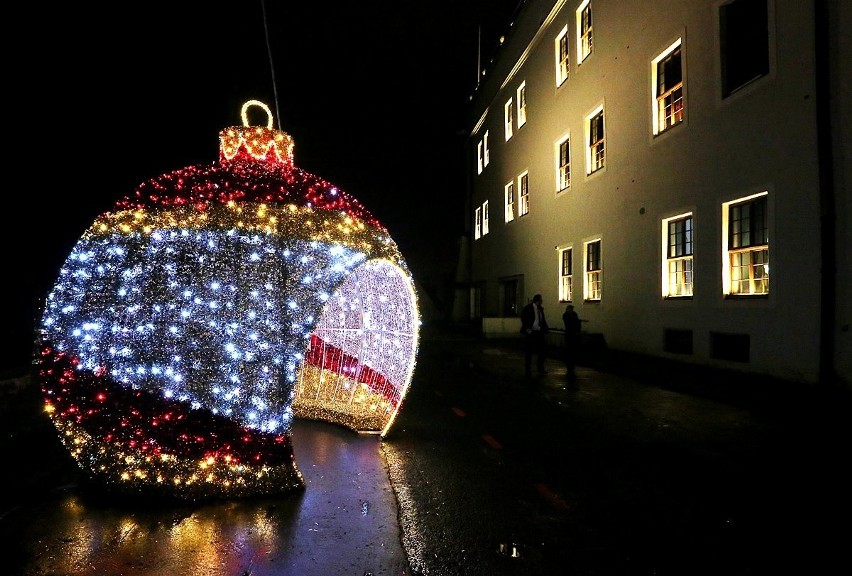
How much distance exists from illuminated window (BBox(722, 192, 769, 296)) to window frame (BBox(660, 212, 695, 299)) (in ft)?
3.27

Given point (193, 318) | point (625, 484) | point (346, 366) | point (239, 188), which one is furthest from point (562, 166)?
point (193, 318)

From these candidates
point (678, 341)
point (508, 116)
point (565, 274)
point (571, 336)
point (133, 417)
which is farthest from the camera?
point (508, 116)

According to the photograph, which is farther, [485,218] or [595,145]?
[485,218]

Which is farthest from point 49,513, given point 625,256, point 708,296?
point 625,256

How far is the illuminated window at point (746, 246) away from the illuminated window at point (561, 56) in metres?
10.3

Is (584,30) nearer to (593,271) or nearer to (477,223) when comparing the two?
(593,271)

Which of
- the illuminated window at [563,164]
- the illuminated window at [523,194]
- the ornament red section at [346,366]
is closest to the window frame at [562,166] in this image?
the illuminated window at [563,164]

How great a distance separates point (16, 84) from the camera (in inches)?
356

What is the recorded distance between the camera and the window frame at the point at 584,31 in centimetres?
1864

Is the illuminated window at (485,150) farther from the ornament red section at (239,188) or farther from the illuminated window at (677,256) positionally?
the ornament red section at (239,188)

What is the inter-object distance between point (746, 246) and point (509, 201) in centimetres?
1647

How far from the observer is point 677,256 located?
46.6ft

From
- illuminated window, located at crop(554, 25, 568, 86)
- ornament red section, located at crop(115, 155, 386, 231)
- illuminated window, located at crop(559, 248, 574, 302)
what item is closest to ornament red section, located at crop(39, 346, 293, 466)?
ornament red section, located at crop(115, 155, 386, 231)

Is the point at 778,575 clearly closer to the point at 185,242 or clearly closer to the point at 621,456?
the point at 621,456
